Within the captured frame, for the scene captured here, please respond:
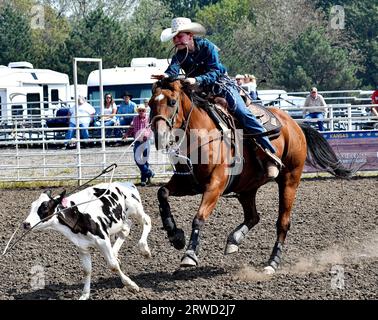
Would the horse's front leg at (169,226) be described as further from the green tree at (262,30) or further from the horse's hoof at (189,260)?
the green tree at (262,30)

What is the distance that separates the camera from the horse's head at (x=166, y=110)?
7.47 meters

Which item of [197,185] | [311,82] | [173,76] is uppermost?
[173,76]

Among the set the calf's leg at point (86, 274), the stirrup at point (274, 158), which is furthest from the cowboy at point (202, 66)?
the calf's leg at point (86, 274)

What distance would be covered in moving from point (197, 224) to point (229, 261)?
1.27 metres

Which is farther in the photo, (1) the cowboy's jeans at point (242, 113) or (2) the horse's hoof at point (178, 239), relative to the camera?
(1) the cowboy's jeans at point (242, 113)

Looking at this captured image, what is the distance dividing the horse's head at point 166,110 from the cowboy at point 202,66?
153 mm

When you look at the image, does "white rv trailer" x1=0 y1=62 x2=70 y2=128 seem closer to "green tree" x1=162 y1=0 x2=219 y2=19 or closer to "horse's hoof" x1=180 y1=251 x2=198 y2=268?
"horse's hoof" x1=180 y1=251 x2=198 y2=268

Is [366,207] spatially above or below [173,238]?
below

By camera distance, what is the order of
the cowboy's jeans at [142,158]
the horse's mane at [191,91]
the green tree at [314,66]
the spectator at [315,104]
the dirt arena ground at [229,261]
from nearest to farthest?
the dirt arena ground at [229,261] < the horse's mane at [191,91] < the cowboy's jeans at [142,158] < the spectator at [315,104] < the green tree at [314,66]

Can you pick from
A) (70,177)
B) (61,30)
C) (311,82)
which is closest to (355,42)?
(311,82)

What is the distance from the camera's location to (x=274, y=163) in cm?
877

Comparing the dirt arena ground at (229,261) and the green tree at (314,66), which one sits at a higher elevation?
the dirt arena ground at (229,261)

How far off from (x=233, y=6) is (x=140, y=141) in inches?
1965

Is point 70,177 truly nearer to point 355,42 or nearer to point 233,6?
point 355,42
